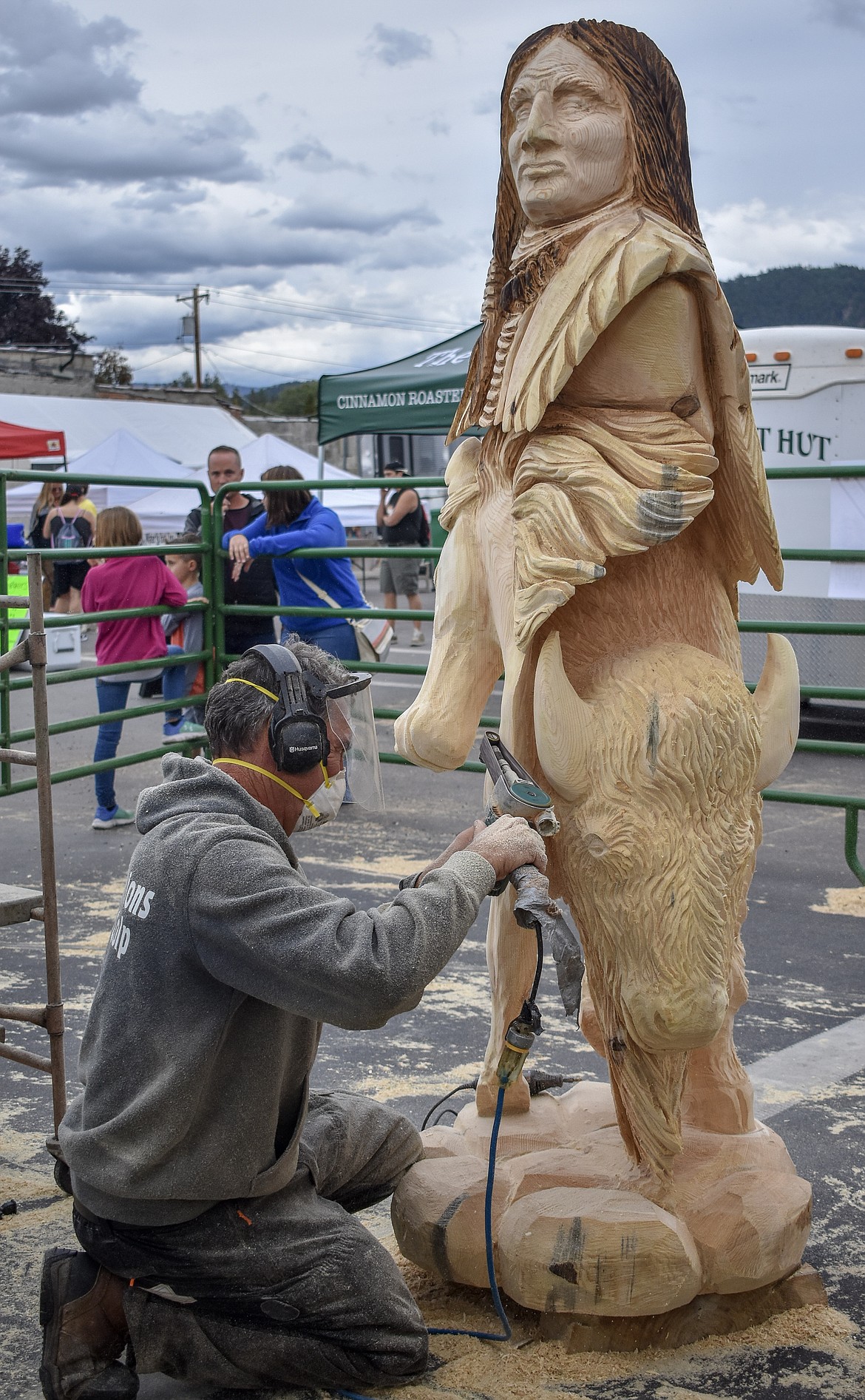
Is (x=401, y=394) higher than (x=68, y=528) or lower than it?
higher

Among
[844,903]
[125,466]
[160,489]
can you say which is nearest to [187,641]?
[844,903]

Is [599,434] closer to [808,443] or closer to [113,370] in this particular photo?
[808,443]

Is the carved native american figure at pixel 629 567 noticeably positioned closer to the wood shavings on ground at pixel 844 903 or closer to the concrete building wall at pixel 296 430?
the wood shavings on ground at pixel 844 903

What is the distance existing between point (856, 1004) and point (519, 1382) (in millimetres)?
2258

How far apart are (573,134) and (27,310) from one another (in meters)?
45.0

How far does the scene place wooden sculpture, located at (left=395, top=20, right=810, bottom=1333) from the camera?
2.23m

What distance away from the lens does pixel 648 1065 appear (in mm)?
2299

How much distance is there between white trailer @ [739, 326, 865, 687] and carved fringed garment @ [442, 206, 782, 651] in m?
5.73

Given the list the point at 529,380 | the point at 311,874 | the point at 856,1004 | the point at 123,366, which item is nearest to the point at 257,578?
the point at 311,874

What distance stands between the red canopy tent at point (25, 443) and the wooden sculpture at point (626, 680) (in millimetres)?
11093

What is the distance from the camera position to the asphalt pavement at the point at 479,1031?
2.29 m

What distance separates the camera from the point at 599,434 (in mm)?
2352

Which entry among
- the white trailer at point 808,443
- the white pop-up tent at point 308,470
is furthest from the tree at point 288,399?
the white trailer at point 808,443

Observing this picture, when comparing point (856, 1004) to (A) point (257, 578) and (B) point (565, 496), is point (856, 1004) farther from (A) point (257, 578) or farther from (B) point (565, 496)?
(A) point (257, 578)
